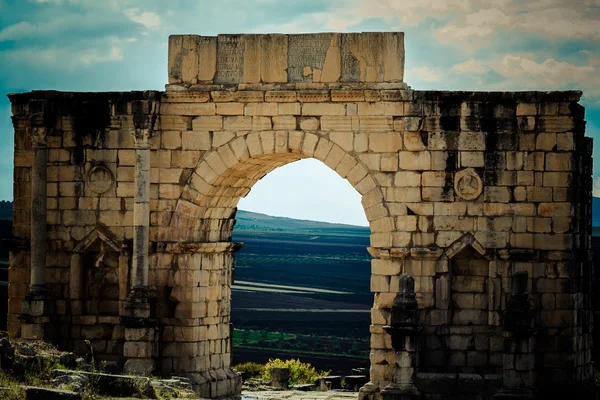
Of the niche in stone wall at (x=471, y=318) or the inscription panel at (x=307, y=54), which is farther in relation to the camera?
the inscription panel at (x=307, y=54)

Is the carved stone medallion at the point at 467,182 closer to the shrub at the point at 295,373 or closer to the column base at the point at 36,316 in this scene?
the column base at the point at 36,316

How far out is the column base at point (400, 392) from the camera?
21734 millimetres

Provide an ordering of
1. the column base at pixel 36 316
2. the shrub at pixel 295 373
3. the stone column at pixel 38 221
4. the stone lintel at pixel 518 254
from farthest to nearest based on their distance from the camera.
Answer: the shrub at pixel 295 373 → the stone column at pixel 38 221 → the column base at pixel 36 316 → the stone lintel at pixel 518 254

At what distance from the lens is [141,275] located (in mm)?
23312

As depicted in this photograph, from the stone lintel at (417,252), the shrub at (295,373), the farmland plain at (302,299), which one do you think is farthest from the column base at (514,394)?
the farmland plain at (302,299)

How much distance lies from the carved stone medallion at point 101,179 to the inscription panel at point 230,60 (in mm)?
2514

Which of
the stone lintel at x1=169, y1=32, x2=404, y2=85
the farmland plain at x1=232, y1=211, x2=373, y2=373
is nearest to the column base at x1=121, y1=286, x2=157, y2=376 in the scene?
the stone lintel at x1=169, y1=32, x2=404, y2=85

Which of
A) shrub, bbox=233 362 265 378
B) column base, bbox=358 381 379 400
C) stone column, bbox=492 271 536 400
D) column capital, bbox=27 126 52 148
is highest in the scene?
column capital, bbox=27 126 52 148

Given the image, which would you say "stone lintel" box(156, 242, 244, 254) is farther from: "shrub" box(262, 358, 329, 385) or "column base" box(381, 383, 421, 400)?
"shrub" box(262, 358, 329, 385)

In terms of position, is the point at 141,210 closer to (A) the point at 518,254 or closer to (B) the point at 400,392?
(B) the point at 400,392

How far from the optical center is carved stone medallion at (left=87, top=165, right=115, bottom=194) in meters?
23.9

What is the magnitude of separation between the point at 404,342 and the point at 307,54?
5124 mm

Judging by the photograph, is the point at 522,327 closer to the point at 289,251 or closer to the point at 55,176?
the point at 55,176

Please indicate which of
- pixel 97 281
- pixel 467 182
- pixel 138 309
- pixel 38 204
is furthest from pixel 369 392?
pixel 38 204
